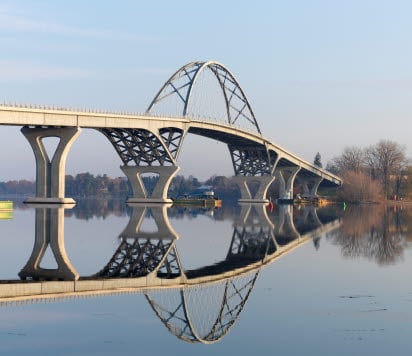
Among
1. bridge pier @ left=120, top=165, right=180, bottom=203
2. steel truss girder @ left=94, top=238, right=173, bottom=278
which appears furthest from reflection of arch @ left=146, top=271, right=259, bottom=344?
bridge pier @ left=120, top=165, right=180, bottom=203

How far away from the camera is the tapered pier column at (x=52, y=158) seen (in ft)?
303

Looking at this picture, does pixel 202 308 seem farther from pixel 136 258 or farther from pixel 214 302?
pixel 136 258

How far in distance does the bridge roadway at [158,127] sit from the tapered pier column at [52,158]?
0.28 meters

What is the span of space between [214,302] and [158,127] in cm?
9081

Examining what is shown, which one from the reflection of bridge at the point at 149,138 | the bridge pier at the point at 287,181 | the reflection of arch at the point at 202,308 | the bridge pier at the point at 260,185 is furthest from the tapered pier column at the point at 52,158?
the bridge pier at the point at 287,181

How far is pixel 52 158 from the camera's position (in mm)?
93312

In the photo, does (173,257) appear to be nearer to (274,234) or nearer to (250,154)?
(274,234)

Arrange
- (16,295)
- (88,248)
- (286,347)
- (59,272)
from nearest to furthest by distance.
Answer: (286,347), (16,295), (59,272), (88,248)

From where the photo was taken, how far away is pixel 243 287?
24.3 m

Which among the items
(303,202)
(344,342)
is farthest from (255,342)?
(303,202)

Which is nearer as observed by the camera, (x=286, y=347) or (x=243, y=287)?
(x=286, y=347)

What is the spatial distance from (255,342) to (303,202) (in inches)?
5838

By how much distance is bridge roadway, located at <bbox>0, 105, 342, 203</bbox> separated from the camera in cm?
8669

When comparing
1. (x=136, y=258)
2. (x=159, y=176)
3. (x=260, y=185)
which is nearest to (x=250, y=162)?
(x=260, y=185)
